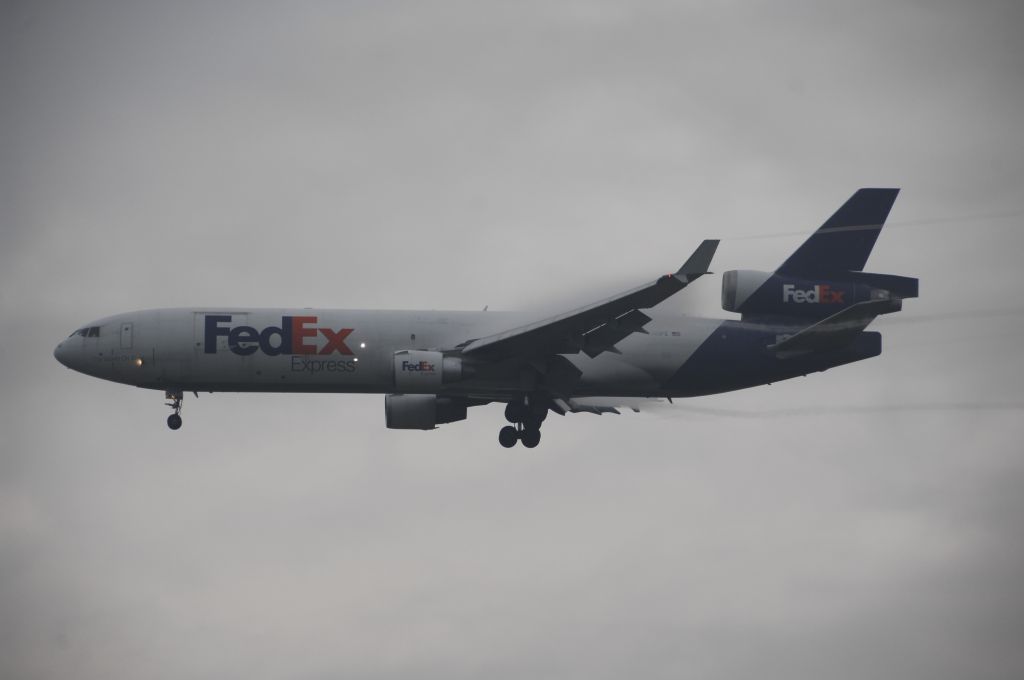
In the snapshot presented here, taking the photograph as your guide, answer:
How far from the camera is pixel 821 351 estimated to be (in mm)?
58406

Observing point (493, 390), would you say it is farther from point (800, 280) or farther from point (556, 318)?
point (800, 280)

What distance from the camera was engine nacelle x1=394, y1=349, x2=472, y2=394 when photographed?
56.2 m

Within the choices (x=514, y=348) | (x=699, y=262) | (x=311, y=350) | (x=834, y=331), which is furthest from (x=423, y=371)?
(x=834, y=331)

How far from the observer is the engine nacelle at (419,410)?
60.7 meters

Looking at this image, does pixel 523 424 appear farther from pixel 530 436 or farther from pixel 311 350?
pixel 311 350

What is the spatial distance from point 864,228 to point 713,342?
735 centimetres

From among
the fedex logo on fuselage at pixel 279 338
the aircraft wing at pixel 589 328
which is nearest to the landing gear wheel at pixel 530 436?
the aircraft wing at pixel 589 328

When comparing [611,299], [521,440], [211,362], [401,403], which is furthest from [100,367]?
[611,299]

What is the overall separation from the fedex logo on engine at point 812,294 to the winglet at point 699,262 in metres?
10.3

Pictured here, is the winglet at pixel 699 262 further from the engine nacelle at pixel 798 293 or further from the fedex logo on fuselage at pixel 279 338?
the fedex logo on fuselage at pixel 279 338

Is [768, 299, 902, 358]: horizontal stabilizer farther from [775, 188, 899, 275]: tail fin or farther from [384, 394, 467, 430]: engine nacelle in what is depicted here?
[384, 394, 467, 430]: engine nacelle

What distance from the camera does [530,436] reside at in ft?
197

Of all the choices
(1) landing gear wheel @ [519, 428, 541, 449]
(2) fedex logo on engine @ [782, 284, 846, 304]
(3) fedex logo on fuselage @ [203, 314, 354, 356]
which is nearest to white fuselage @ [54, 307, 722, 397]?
(3) fedex logo on fuselage @ [203, 314, 354, 356]

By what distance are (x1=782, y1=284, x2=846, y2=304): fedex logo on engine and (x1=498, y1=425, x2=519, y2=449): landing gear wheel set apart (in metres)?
11.2
